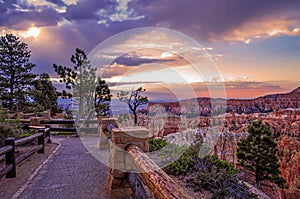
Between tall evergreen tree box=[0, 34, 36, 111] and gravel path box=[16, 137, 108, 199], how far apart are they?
12.8 m

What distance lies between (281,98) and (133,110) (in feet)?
17.0

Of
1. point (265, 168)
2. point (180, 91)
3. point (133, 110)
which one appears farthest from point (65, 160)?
point (265, 168)

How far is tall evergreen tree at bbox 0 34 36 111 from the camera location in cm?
1650

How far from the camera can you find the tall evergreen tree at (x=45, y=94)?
1745cm

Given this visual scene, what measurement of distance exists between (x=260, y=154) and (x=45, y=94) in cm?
1599

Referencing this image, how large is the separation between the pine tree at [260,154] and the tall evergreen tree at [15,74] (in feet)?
48.2

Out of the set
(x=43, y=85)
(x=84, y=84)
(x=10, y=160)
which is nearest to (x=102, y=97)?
(x=84, y=84)

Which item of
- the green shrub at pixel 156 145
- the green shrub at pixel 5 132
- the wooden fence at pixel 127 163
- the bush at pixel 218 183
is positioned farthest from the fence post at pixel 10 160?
the bush at pixel 218 183

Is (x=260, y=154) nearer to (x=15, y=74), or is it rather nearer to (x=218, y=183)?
(x=218, y=183)

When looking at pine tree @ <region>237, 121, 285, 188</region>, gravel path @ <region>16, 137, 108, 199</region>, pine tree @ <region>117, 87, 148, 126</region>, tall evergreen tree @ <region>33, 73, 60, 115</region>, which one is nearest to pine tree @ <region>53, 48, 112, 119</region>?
tall evergreen tree @ <region>33, 73, 60, 115</region>

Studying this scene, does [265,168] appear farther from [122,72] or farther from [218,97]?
[122,72]

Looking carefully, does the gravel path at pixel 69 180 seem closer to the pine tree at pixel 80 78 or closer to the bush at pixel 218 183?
the bush at pixel 218 183

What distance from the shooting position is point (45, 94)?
18.5m

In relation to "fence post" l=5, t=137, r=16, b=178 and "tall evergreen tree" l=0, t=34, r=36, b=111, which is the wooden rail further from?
"tall evergreen tree" l=0, t=34, r=36, b=111
